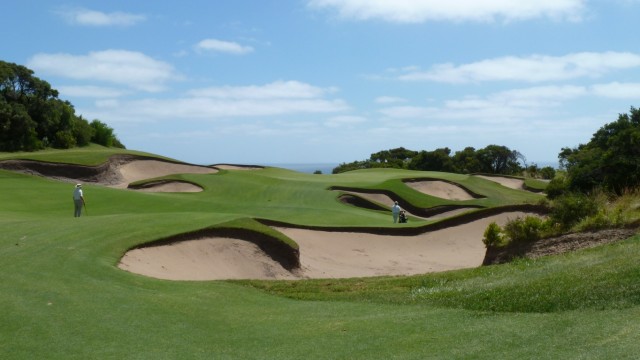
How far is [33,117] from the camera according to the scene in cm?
5497

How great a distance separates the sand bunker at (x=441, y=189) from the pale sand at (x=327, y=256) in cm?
2016

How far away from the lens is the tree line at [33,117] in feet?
164

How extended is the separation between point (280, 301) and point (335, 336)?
11.4 ft

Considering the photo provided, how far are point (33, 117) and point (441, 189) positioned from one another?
34712 mm

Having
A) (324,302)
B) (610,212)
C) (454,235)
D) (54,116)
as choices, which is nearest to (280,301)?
(324,302)

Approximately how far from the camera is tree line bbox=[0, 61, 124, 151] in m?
50.1

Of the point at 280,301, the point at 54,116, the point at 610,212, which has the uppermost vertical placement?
the point at 54,116

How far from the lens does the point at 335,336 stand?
9.23m

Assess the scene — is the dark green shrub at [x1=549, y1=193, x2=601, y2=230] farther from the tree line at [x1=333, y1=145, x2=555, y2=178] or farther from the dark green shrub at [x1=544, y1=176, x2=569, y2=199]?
the tree line at [x1=333, y1=145, x2=555, y2=178]

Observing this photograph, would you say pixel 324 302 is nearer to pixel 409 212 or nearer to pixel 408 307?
pixel 408 307

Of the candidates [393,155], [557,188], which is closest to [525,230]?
[557,188]

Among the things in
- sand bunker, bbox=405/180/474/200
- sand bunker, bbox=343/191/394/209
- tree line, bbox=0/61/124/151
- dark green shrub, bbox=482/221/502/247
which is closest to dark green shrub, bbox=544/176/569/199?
sand bunker, bbox=343/191/394/209

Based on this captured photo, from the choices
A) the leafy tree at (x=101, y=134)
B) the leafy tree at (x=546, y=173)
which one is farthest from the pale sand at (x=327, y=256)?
the leafy tree at (x=546, y=173)

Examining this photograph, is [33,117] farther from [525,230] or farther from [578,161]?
[525,230]
